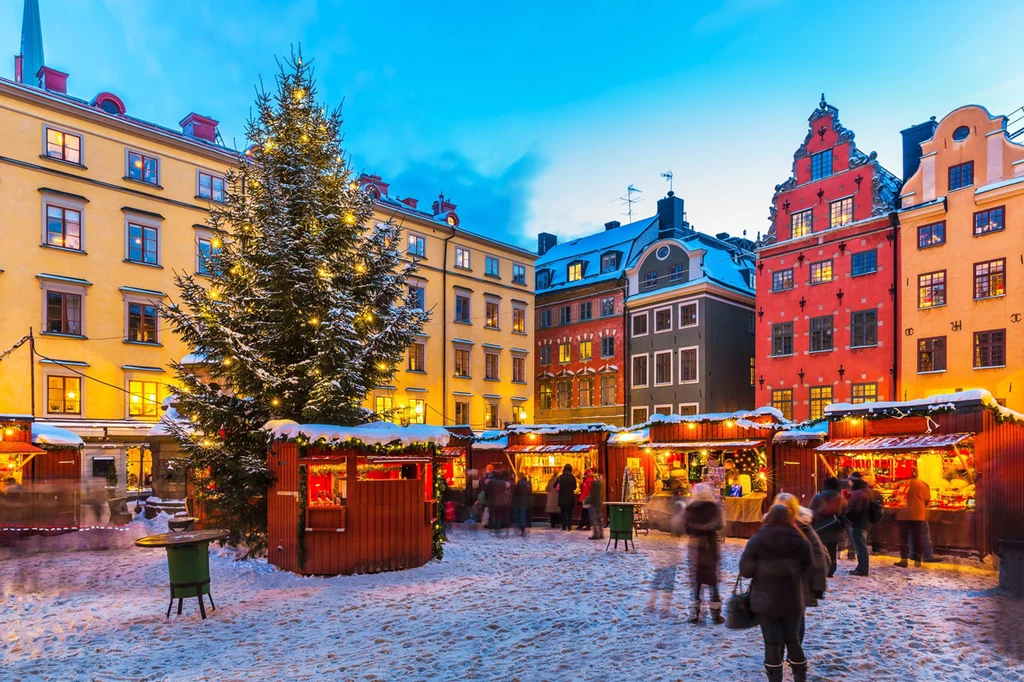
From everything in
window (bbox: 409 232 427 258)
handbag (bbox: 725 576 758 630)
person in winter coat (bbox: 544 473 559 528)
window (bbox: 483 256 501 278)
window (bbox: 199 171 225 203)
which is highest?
window (bbox: 199 171 225 203)

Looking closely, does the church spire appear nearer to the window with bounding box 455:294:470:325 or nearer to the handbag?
→ the window with bounding box 455:294:470:325

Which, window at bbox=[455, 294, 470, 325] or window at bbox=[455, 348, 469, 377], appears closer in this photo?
window at bbox=[455, 348, 469, 377]

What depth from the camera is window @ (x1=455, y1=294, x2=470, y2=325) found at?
42000 mm

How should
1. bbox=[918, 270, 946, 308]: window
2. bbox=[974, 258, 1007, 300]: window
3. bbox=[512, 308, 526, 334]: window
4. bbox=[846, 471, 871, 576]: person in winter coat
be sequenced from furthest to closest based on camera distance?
bbox=[512, 308, 526, 334]: window < bbox=[918, 270, 946, 308]: window < bbox=[974, 258, 1007, 300]: window < bbox=[846, 471, 871, 576]: person in winter coat

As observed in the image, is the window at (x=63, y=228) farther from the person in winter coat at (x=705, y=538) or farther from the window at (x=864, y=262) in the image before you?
the window at (x=864, y=262)

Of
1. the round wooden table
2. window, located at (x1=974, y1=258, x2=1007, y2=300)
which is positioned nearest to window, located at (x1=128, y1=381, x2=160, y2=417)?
the round wooden table

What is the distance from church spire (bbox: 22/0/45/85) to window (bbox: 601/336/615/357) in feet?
217

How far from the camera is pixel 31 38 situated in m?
74.4

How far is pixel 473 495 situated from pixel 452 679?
17884 millimetres

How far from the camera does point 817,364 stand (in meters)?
31.2

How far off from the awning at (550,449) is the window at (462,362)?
15540 millimetres

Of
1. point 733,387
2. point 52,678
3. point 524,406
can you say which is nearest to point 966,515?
point 52,678

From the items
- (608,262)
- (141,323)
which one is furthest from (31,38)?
(608,262)

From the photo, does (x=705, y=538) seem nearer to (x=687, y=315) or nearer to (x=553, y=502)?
(x=553, y=502)
